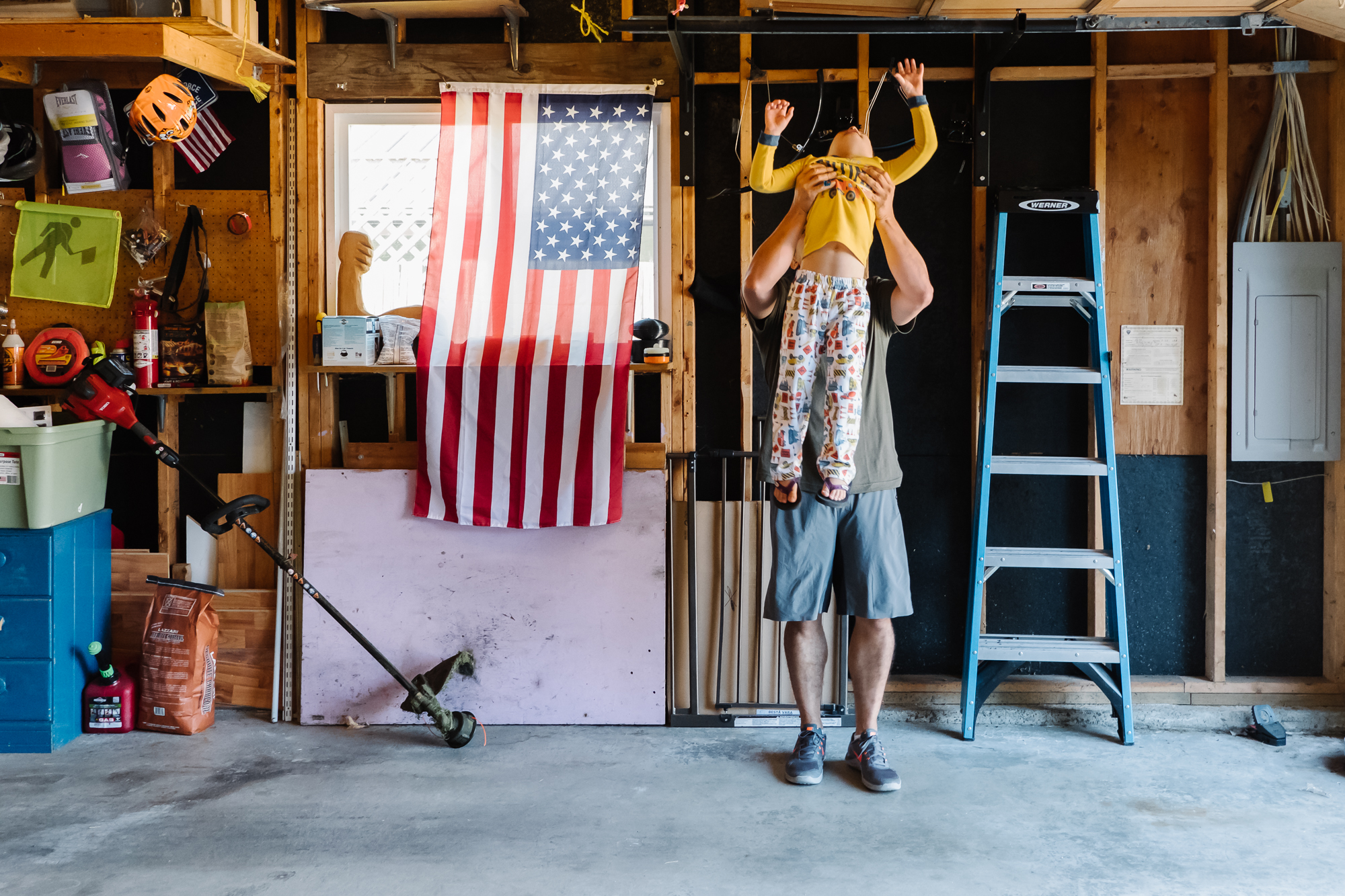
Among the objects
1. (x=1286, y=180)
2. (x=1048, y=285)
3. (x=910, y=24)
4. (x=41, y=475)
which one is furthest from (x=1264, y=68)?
(x=41, y=475)

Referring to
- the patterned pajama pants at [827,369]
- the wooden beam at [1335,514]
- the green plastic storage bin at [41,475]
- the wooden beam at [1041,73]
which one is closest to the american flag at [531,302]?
the patterned pajama pants at [827,369]

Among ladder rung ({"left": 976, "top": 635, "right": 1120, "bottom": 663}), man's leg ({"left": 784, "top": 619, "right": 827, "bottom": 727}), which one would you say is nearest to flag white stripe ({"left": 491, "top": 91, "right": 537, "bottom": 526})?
man's leg ({"left": 784, "top": 619, "right": 827, "bottom": 727})

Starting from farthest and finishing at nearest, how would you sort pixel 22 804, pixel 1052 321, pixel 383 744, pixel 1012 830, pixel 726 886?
pixel 1052 321 → pixel 383 744 → pixel 22 804 → pixel 1012 830 → pixel 726 886

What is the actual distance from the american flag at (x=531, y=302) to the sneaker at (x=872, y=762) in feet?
3.70

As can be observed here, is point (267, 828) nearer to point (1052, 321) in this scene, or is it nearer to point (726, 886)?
point (726, 886)

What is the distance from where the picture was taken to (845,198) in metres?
2.78

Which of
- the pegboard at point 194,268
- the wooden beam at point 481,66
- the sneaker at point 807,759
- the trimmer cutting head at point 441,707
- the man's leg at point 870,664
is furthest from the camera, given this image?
the pegboard at point 194,268

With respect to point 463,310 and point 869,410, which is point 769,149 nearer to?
point 869,410

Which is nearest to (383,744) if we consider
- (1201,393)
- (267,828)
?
(267,828)

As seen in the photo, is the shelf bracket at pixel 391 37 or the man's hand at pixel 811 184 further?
the shelf bracket at pixel 391 37

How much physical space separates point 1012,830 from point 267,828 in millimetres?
2081

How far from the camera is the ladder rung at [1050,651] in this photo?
3158 millimetres

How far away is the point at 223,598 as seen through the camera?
3.55 m

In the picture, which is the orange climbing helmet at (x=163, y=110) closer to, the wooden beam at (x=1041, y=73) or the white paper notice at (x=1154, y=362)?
the wooden beam at (x=1041, y=73)
